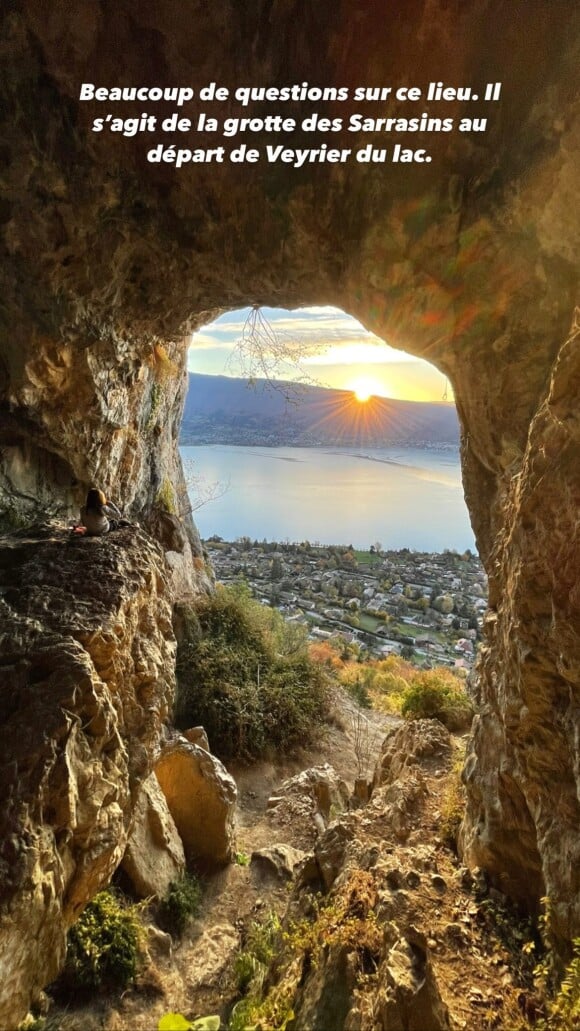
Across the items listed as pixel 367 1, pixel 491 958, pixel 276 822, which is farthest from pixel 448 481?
pixel 491 958

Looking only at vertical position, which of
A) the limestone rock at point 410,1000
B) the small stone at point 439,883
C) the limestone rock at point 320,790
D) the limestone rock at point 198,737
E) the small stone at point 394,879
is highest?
the limestone rock at point 410,1000

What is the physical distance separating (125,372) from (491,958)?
9326 millimetres

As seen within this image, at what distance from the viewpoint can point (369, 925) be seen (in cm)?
360

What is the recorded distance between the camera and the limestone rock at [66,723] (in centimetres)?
314

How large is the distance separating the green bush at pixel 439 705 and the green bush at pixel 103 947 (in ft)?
18.3

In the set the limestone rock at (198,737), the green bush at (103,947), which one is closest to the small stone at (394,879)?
the green bush at (103,947)

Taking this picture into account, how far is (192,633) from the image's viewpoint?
41.1ft

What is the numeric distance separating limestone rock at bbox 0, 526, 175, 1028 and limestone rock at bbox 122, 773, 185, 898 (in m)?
1.85

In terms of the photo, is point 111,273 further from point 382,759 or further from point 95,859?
point 382,759

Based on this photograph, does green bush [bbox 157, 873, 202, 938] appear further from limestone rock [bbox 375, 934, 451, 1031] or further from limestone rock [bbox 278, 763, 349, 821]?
limestone rock [bbox 375, 934, 451, 1031]

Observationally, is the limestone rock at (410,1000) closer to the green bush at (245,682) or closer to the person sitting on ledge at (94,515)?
the person sitting on ledge at (94,515)

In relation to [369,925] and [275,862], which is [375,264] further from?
[275,862]

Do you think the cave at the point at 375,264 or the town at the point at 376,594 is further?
the town at the point at 376,594

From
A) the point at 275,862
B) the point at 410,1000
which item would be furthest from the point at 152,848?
the point at 410,1000
